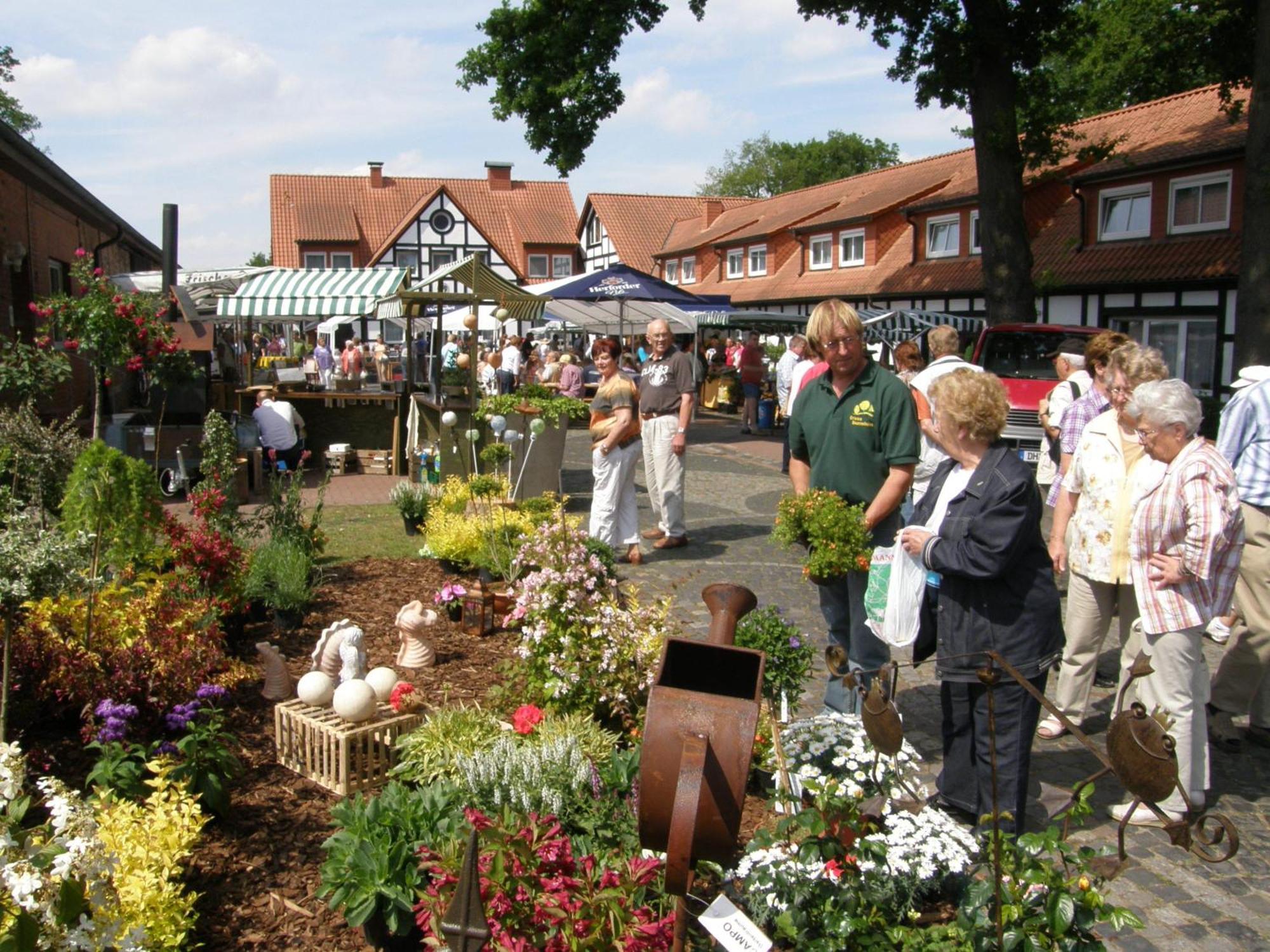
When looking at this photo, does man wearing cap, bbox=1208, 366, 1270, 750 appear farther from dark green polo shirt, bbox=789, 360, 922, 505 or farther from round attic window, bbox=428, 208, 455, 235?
round attic window, bbox=428, 208, 455, 235

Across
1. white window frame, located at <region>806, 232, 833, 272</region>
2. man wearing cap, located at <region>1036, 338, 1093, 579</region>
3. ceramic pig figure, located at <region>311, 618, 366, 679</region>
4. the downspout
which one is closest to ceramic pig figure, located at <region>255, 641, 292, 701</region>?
ceramic pig figure, located at <region>311, 618, 366, 679</region>

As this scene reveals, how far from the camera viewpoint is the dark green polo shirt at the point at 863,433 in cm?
473

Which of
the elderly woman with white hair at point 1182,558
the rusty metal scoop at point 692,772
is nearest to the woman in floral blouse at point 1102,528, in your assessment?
the elderly woman with white hair at point 1182,558

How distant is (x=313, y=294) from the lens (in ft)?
46.5

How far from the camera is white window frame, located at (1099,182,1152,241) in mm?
22359

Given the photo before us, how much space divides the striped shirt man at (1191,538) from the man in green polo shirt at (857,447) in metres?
0.97

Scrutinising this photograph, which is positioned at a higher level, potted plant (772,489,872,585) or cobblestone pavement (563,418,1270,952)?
potted plant (772,489,872,585)

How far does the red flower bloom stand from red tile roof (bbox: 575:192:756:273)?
46.4 m

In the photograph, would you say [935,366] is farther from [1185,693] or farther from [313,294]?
[313,294]

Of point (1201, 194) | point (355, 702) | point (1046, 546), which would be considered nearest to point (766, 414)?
point (1201, 194)

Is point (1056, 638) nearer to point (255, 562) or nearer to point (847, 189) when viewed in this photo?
point (255, 562)

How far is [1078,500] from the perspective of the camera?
5.11m

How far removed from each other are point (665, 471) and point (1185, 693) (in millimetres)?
5225

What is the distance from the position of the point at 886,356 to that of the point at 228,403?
50.7 ft
